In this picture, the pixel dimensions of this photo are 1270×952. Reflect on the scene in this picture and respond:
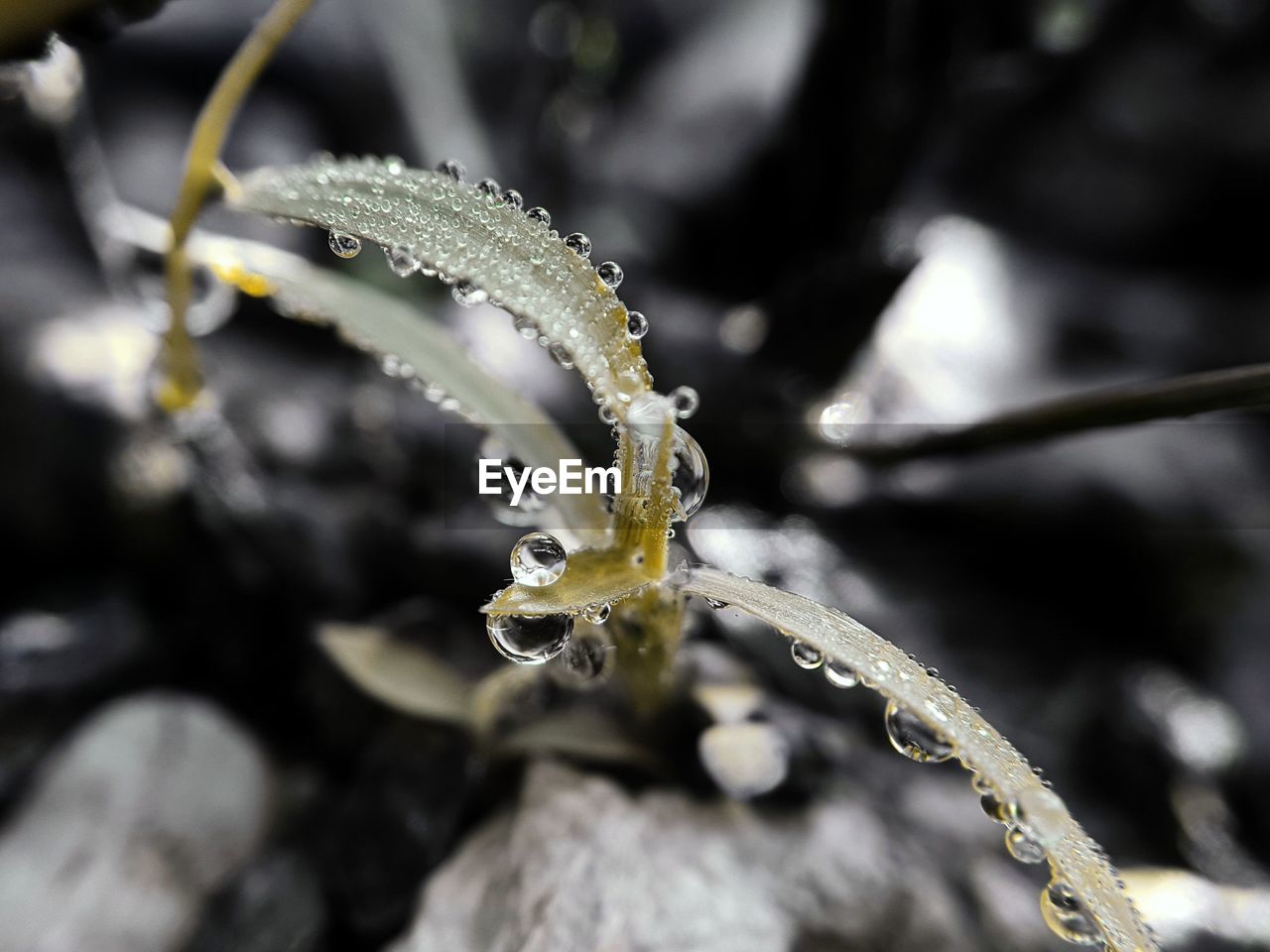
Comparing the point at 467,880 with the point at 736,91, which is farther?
the point at 736,91

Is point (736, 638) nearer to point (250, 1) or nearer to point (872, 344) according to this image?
→ point (872, 344)

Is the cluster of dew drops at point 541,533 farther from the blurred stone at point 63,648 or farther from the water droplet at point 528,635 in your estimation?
the blurred stone at point 63,648

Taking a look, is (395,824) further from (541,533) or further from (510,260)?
(510,260)

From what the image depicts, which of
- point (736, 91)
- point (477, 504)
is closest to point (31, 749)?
point (477, 504)

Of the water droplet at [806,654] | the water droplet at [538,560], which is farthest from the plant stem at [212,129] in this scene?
the water droplet at [806,654]

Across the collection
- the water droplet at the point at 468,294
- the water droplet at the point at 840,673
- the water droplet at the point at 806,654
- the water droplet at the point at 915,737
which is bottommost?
the water droplet at the point at 915,737

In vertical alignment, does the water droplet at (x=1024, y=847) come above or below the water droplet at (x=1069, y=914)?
above

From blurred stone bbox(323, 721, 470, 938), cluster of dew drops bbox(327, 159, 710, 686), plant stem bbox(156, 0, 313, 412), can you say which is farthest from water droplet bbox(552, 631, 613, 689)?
plant stem bbox(156, 0, 313, 412)
